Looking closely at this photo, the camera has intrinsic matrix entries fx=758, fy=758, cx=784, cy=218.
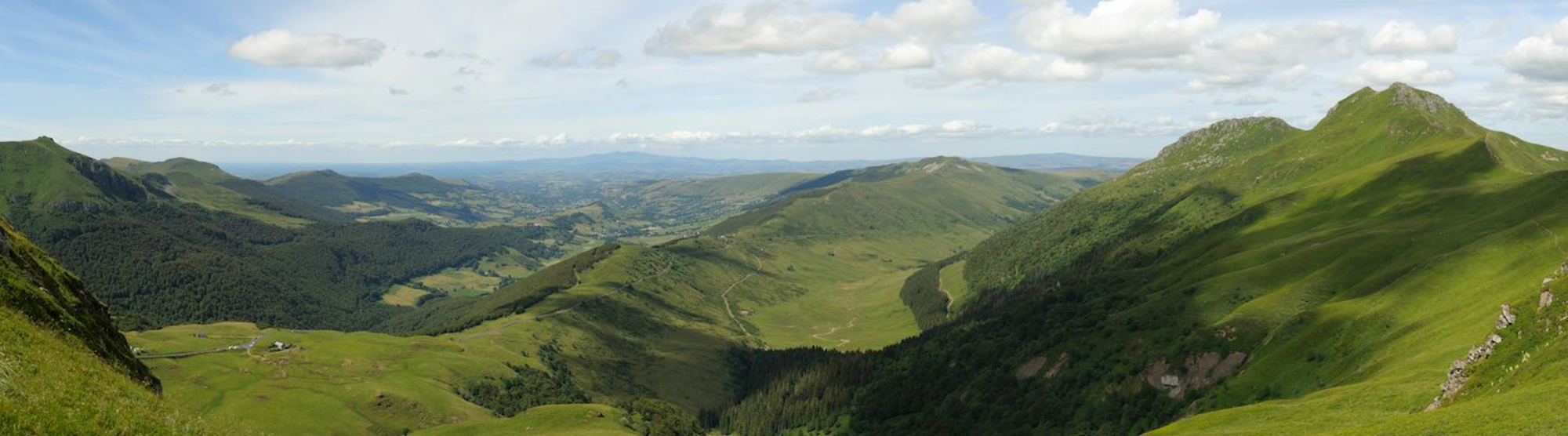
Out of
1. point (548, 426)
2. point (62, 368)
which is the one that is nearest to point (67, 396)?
point (62, 368)

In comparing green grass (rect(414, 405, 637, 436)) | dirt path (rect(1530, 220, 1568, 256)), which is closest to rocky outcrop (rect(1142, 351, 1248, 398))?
dirt path (rect(1530, 220, 1568, 256))

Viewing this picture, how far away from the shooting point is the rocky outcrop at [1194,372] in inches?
5901

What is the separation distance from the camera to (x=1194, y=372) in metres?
156

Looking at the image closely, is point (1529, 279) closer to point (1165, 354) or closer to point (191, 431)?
point (1165, 354)

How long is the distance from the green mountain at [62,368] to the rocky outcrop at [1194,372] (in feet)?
519

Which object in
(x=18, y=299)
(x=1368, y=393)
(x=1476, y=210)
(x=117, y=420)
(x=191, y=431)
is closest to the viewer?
(x=117, y=420)

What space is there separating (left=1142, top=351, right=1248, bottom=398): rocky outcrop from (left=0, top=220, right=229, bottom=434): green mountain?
15808cm

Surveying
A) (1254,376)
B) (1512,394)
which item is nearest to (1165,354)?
(1254,376)

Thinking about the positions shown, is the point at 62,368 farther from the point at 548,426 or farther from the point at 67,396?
the point at 548,426

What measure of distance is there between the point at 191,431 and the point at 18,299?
2843 cm

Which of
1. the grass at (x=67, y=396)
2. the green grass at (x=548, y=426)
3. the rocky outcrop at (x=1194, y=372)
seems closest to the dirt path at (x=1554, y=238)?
the rocky outcrop at (x=1194, y=372)

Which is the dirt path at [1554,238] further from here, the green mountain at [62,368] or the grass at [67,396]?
the green mountain at [62,368]

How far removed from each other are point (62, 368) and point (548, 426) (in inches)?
5972

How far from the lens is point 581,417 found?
7657 inches
